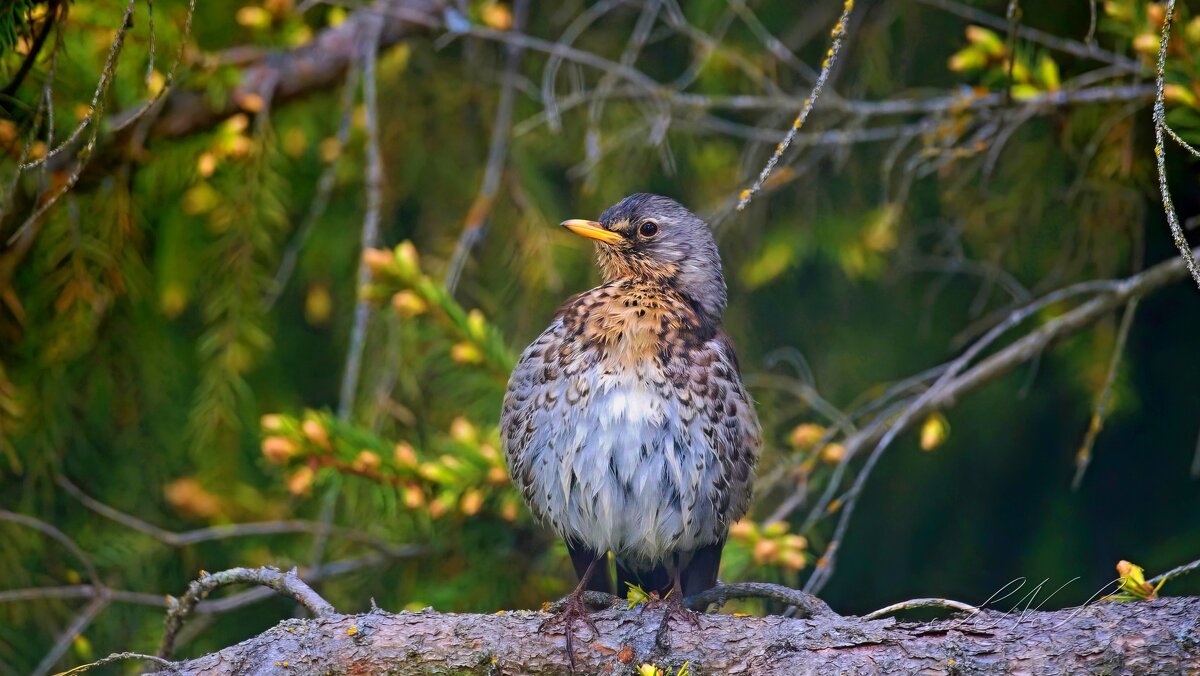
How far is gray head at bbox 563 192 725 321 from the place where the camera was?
2982 mm

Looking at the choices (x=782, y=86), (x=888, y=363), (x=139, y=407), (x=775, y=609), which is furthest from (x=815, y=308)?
(x=139, y=407)

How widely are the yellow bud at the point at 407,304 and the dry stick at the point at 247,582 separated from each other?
33.2 inches

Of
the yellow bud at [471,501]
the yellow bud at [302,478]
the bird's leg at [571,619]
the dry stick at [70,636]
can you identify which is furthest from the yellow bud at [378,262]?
the dry stick at [70,636]

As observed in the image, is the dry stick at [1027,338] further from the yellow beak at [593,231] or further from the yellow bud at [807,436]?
the yellow beak at [593,231]

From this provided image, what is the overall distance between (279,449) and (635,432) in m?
Result: 0.86

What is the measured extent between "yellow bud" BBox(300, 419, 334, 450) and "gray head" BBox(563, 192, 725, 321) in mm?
815

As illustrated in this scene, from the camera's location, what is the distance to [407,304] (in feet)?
9.41

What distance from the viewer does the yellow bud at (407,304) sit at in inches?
113

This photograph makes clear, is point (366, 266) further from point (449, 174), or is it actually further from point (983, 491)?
point (983, 491)

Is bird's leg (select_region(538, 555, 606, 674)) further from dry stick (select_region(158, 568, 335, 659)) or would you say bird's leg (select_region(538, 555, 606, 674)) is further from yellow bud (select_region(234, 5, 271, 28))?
yellow bud (select_region(234, 5, 271, 28))

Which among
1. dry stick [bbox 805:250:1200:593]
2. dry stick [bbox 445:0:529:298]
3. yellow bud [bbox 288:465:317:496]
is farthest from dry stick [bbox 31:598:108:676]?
dry stick [bbox 805:250:1200:593]

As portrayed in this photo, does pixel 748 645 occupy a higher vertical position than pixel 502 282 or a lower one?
lower

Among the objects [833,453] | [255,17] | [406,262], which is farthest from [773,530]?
[255,17]

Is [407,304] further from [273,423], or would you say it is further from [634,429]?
[634,429]
